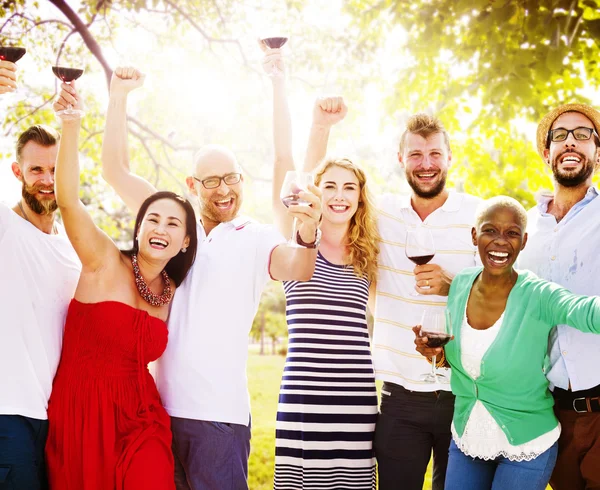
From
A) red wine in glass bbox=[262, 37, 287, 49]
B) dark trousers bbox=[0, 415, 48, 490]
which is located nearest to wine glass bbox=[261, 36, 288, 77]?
red wine in glass bbox=[262, 37, 287, 49]

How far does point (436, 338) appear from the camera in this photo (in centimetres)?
306

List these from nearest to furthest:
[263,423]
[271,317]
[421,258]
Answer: [421,258] < [263,423] < [271,317]

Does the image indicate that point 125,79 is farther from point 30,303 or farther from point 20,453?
point 20,453

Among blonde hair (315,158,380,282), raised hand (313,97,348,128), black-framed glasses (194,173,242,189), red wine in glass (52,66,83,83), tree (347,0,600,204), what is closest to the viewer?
red wine in glass (52,66,83,83)

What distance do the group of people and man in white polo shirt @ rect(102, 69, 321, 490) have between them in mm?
11

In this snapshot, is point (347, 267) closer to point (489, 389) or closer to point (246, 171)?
point (489, 389)

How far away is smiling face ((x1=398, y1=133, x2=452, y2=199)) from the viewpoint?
400 centimetres

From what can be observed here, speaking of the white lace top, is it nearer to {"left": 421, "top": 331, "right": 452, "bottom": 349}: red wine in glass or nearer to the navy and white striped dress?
{"left": 421, "top": 331, "right": 452, "bottom": 349}: red wine in glass

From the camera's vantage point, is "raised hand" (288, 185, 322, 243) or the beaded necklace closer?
"raised hand" (288, 185, 322, 243)

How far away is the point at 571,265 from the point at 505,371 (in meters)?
0.77

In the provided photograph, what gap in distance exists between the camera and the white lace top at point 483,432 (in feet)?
9.78

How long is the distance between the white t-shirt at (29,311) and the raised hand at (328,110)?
1.89 m

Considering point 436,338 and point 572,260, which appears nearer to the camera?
point 436,338

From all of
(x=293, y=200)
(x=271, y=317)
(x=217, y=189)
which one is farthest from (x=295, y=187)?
(x=271, y=317)
